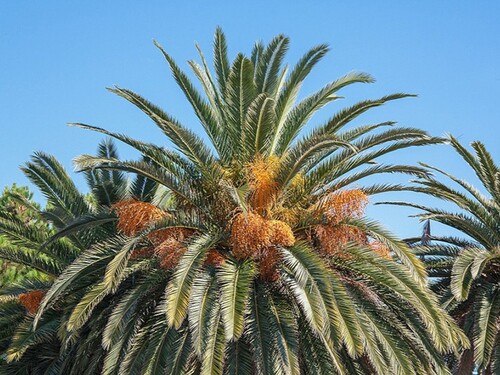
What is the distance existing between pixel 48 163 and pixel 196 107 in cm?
469

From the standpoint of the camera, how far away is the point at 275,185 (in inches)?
567

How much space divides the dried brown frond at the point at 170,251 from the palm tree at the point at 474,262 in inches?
218

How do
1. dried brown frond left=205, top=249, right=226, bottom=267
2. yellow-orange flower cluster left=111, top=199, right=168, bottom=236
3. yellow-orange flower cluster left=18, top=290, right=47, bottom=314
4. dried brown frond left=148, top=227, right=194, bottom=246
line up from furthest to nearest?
1. yellow-orange flower cluster left=18, top=290, right=47, bottom=314
2. yellow-orange flower cluster left=111, top=199, right=168, bottom=236
3. dried brown frond left=148, top=227, right=194, bottom=246
4. dried brown frond left=205, top=249, right=226, bottom=267

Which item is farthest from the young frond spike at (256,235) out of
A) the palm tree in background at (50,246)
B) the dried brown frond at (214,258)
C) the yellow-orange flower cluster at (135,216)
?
the palm tree in background at (50,246)

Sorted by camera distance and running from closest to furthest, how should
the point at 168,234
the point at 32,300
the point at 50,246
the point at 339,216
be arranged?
the point at 339,216, the point at 168,234, the point at 32,300, the point at 50,246

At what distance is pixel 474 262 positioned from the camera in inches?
649

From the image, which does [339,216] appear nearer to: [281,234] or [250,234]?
[281,234]

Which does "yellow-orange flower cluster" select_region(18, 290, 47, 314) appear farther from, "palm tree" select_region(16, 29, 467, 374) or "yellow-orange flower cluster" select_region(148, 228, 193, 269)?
"yellow-orange flower cluster" select_region(148, 228, 193, 269)

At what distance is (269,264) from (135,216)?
2.60m

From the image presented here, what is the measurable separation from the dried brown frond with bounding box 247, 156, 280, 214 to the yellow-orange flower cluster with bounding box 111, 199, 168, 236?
1703mm

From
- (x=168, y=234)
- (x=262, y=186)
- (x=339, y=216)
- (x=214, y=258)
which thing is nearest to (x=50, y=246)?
(x=168, y=234)

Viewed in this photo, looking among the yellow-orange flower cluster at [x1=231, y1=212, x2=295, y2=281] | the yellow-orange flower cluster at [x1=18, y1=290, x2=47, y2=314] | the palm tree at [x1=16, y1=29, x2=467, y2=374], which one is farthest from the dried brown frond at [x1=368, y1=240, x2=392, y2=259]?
the yellow-orange flower cluster at [x1=18, y1=290, x2=47, y2=314]

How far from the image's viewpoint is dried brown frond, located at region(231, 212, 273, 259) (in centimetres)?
1363

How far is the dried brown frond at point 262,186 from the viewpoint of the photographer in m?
14.4
